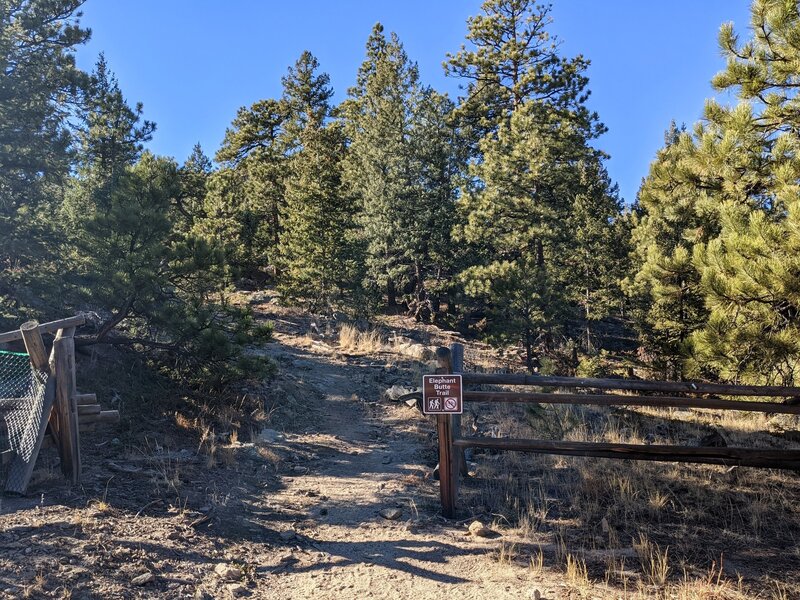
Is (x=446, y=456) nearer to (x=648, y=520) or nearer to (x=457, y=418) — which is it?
(x=457, y=418)

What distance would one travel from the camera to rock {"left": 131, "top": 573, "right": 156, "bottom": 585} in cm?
426

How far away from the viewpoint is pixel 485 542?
17.8ft

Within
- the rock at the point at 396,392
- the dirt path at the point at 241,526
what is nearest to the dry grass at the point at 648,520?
the dirt path at the point at 241,526

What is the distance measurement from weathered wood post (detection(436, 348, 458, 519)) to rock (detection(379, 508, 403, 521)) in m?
0.49

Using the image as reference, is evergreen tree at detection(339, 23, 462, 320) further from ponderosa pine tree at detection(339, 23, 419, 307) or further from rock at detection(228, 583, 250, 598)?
rock at detection(228, 583, 250, 598)

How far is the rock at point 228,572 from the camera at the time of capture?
4.61 m

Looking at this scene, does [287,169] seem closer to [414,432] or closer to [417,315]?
[417,315]

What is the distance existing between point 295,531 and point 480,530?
187 cm

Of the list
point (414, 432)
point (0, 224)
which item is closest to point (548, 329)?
point (414, 432)

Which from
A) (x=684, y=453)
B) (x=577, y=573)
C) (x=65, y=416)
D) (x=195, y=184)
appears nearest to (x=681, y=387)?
(x=684, y=453)

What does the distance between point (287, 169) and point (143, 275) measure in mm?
23669

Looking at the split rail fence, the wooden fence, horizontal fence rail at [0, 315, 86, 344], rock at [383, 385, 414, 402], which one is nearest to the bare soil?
the split rail fence

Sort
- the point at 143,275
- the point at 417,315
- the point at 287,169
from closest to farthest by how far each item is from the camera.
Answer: the point at 143,275, the point at 417,315, the point at 287,169

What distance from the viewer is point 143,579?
14.1ft
